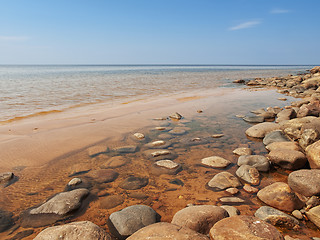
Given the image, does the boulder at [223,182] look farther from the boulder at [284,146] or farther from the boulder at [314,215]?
the boulder at [284,146]

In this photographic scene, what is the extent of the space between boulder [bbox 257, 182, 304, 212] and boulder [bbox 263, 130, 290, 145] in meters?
2.25

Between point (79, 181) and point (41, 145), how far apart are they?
2.15 m

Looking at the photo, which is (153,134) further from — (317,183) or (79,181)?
(317,183)

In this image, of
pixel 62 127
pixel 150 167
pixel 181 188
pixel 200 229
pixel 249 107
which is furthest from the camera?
pixel 249 107

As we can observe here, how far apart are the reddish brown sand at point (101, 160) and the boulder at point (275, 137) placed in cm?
19

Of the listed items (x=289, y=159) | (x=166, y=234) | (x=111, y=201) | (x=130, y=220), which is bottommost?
(x=111, y=201)

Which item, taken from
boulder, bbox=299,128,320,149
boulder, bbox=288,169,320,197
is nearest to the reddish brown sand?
boulder, bbox=288,169,320,197

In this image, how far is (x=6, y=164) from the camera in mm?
4004

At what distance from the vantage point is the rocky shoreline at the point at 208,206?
6.46 ft

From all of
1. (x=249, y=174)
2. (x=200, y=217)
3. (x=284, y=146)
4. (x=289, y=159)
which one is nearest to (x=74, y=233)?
(x=200, y=217)

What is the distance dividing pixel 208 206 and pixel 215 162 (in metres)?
1.60

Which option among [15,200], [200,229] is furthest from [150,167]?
[15,200]

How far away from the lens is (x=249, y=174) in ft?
11.4

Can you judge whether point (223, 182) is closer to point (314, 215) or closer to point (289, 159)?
point (314, 215)
